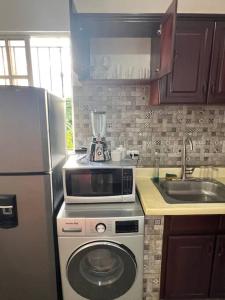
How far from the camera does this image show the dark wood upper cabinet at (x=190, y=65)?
150 cm

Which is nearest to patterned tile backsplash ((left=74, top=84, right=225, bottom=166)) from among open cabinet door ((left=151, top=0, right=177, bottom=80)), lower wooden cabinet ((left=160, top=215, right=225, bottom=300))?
open cabinet door ((left=151, top=0, right=177, bottom=80))

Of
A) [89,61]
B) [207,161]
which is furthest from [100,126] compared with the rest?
[207,161]

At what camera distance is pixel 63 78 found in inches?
79.3

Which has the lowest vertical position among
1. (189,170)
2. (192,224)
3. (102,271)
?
(102,271)

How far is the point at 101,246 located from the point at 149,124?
1155 millimetres

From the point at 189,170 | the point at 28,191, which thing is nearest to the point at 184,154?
the point at 189,170

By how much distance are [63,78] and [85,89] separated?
1.03 feet

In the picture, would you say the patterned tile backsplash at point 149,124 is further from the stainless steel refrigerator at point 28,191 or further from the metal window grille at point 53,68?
the stainless steel refrigerator at point 28,191

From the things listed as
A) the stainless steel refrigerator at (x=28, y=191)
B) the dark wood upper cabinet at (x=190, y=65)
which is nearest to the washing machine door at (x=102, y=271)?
the stainless steel refrigerator at (x=28, y=191)

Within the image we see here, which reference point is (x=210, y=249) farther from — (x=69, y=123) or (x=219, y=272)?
(x=69, y=123)

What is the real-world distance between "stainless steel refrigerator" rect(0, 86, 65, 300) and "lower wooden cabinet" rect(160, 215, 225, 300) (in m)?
0.82

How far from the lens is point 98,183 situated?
4.91ft

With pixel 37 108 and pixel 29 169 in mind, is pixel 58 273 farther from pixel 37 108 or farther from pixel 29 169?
pixel 37 108

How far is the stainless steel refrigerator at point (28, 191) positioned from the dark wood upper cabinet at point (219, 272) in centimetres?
117
